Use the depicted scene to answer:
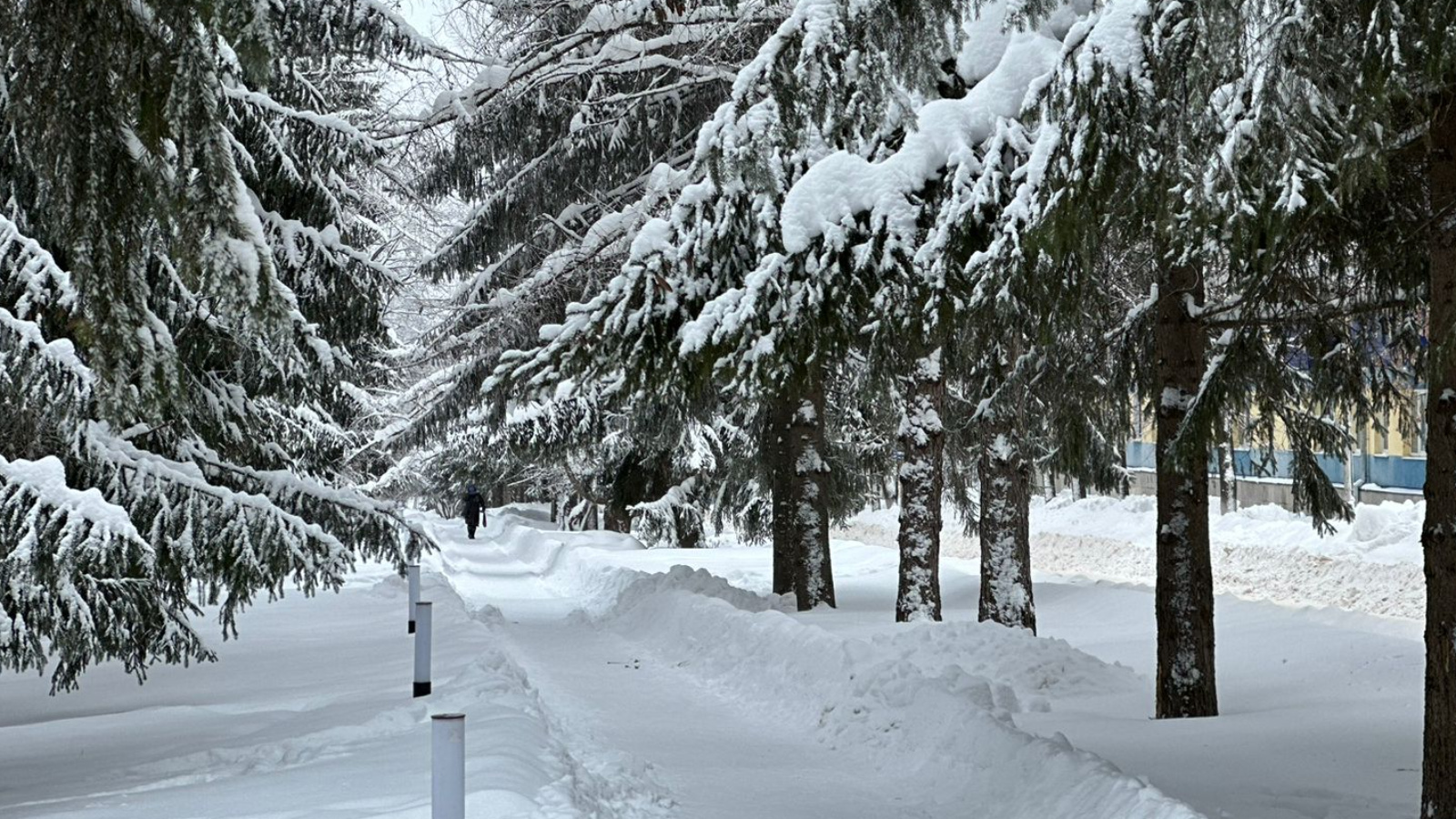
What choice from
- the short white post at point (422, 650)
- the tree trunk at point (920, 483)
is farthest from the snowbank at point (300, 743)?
the tree trunk at point (920, 483)

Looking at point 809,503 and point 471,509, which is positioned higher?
point 809,503

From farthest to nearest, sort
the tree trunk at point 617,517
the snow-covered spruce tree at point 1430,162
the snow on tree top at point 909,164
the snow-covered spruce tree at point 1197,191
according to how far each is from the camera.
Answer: the tree trunk at point 617,517, the snow on tree top at point 909,164, the snow-covered spruce tree at point 1197,191, the snow-covered spruce tree at point 1430,162

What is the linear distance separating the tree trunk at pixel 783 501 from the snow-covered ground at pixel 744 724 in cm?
150

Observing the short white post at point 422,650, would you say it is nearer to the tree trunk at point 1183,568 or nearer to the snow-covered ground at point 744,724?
the snow-covered ground at point 744,724

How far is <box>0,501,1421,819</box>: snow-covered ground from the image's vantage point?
703 cm

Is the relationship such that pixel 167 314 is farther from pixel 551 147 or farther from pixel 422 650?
pixel 551 147

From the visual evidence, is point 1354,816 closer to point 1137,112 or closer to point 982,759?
point 982,759

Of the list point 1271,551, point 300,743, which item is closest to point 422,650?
point 300,743

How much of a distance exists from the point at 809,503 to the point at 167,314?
10.5 metres

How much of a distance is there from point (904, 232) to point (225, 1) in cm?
386

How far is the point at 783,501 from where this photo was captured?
1866cm

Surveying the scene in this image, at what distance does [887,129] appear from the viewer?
7309mm

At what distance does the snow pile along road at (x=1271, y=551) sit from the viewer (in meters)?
23.6

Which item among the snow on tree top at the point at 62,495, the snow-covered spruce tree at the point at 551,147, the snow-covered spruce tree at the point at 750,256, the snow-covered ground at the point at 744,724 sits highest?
the snow-covered spruce tree at the point at 551,147
